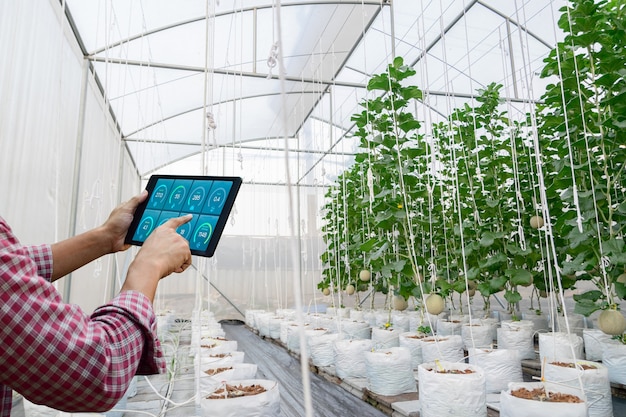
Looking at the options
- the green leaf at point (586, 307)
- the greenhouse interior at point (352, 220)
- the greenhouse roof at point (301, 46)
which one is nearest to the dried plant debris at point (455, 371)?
the greenhouse interior at point (352, 220)

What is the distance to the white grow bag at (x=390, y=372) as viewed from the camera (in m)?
2.04

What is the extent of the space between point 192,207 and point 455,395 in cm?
138

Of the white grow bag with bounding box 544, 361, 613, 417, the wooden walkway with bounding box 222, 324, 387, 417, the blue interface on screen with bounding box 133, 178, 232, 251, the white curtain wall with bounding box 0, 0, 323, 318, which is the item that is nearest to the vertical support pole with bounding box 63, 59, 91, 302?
the white curtain wall with bounding box 0, 0, 323, 318

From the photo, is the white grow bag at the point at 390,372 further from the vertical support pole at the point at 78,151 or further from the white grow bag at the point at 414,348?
the vertical support pole at the point at 78,151

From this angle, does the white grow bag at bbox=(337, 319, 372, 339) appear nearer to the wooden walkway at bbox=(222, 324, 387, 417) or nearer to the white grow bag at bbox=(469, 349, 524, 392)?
the wooden walkway at bbox=(222, 324, 387, 417)

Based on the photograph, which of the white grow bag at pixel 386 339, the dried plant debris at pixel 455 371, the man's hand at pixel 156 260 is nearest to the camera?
the man's hand at pixel 156 260

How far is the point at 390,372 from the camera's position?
204 cm

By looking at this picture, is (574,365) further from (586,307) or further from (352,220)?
(352,220)

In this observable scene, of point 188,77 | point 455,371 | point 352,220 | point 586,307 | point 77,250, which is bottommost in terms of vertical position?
point 455,371

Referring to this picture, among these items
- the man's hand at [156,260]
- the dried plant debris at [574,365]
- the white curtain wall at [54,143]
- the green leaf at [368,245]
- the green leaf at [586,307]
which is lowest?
the dried plant debris at [574,365]

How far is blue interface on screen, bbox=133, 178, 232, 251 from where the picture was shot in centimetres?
60

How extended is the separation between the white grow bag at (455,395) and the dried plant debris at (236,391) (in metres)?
0.66

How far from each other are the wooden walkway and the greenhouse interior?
2 centimetres

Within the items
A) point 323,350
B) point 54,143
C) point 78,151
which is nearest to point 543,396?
point 323,350
